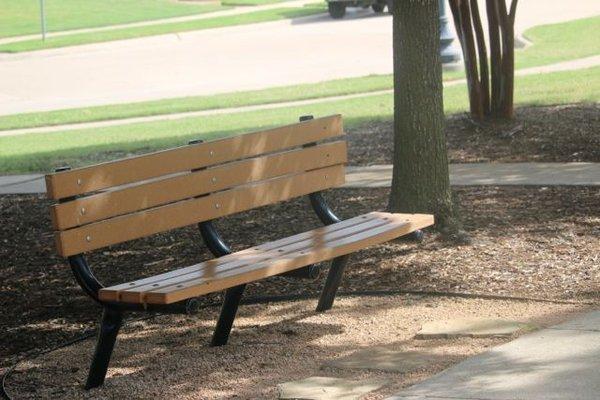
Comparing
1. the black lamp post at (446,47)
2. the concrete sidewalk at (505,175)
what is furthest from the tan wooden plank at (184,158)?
the black lamp post at (446,47)

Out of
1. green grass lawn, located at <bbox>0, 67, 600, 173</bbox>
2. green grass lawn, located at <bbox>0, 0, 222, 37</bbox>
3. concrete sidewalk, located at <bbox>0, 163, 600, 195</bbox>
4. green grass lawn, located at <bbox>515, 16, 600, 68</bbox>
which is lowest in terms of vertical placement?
green grass lawn, located at <bbox>0, 0, 222, 37</bbox>

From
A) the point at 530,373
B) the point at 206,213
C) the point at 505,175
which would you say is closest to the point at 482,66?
the point at 505,175

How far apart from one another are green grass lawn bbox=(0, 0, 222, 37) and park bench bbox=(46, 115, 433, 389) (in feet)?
101

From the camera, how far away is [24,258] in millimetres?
8805

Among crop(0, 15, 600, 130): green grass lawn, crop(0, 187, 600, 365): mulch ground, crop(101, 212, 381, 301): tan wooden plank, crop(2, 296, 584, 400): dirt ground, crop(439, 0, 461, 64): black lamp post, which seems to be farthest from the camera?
crop(439, 0, 461, 64): black lamp post

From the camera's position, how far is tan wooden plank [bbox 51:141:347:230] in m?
5.75

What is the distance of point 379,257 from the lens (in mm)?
7875

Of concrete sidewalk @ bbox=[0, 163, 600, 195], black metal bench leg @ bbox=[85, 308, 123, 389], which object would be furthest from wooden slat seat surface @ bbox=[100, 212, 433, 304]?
concrete sidewalk @ bbox=[0, 163, 600, 195]

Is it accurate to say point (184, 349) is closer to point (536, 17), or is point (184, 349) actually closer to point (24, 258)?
point (24, 258)

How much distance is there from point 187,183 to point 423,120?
2.22 m

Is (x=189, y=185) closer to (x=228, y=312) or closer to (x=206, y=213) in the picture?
(x=206, y=213)

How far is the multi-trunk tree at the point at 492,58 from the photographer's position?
1250 centimetres

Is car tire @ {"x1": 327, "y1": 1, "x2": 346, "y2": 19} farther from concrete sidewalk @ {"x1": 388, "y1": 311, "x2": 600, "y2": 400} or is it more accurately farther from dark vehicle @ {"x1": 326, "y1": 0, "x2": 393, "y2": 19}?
concrete sidewalk @ {"x1": 388, "y1": 311, "x2": 600, "y2": 400}

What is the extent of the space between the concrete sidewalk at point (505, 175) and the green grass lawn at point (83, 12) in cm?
2743
